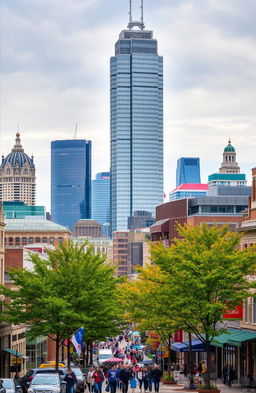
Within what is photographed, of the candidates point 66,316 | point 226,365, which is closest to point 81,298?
point 66,316

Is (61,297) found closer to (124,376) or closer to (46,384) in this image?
(124,376)

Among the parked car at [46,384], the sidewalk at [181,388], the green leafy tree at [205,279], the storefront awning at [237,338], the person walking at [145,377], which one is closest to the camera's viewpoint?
Answer: the parked car at [46,384]

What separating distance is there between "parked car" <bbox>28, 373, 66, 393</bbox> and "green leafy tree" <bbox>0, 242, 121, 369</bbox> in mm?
15965

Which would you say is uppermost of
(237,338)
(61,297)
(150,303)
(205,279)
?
(205,279)

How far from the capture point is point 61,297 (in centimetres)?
6600

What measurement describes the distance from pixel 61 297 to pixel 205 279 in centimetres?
1326

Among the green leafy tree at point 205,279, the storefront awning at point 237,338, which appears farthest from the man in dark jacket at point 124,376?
the storefront awning at point 237,338

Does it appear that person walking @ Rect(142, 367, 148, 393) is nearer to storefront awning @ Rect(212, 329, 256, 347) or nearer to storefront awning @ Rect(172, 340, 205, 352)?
storefront awning @ Rect(212, 329, 256, 347)

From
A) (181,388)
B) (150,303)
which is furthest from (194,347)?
(150,303)

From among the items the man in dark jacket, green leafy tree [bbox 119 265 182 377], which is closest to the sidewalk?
green leafy tree [bbox 119 265 182 377]

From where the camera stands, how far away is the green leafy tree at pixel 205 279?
5703 centimetres

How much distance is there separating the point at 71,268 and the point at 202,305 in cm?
1271

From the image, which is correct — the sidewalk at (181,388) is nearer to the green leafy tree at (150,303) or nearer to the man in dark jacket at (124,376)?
the green leafy tree at (150,303)

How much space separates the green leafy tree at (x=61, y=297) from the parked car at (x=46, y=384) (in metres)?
16.0
